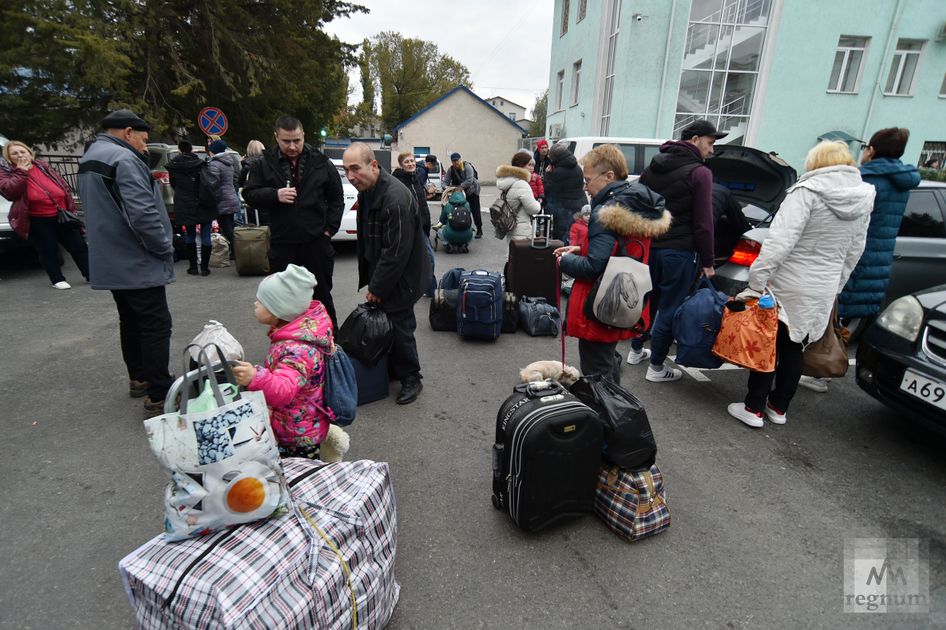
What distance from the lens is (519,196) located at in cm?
604

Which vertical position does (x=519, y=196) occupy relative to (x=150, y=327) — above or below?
above

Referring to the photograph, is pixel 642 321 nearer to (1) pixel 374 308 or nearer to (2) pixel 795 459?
(2) pixel 795 459

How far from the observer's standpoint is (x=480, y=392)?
12.7 feet

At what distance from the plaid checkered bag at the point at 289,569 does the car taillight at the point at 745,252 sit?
12.7 ft

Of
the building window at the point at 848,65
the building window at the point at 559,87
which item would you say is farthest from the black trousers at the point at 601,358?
the building window at the point at 559,87

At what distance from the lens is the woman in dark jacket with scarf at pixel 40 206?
5.69 m

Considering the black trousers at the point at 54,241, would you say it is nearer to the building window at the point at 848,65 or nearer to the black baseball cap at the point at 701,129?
the black baseball cap at the point at 701,129

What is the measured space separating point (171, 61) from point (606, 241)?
1435cm

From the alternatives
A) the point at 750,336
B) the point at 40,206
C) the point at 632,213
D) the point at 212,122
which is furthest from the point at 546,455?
the point at 212,122

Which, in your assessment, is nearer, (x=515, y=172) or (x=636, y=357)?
(x=636, y=357)

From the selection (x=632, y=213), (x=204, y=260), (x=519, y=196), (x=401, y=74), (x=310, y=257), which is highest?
(x=401, y=74)

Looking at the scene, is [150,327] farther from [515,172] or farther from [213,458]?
[515,172]

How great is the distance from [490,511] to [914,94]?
2409cm

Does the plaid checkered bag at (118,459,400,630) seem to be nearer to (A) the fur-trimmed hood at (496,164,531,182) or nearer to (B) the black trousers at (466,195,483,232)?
(A) the fur-trimmed hood at (496,164,531,182)
